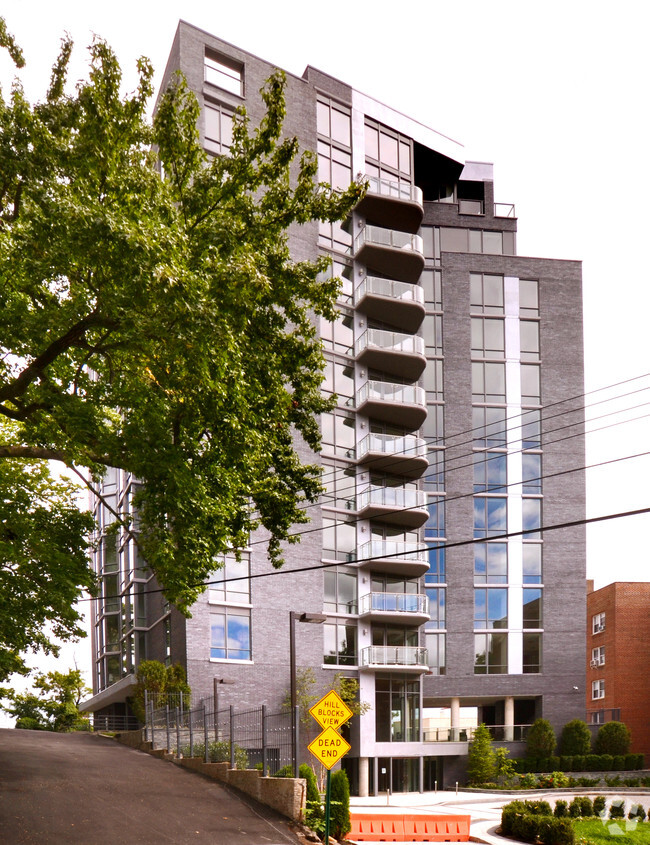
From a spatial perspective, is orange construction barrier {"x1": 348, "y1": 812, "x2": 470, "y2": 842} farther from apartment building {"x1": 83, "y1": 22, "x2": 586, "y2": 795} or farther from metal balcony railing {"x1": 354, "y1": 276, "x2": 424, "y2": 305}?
metal balcony railing {"x1": 354, "y1": 276, "x2": 424, "y2": 305}

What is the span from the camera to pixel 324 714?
653 inches

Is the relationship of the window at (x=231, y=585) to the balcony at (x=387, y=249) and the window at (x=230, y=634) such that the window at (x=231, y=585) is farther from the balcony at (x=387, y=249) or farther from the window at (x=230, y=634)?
the balcony at (x=387, y=249)

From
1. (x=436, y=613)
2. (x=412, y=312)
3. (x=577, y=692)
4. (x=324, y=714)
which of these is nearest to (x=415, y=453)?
(x=412, y=312)

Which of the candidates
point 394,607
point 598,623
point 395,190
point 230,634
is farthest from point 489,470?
point 230,634

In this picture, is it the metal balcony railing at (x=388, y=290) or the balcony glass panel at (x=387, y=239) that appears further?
the balcony glass panel at (x=387, y=239)

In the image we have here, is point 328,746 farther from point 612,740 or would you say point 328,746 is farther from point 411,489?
point 612,740

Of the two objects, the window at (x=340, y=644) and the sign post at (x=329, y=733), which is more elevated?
the sign post at (x=329, y=733)

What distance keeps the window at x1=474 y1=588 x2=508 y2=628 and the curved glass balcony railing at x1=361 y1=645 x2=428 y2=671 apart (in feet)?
25.4

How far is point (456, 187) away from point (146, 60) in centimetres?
4273

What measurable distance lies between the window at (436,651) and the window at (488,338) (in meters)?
15.9

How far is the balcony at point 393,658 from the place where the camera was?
136ft

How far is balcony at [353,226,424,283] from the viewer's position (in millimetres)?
45438

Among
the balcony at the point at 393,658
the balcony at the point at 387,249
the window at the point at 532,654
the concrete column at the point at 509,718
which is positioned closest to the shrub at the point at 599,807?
the balcony at the point at 393,658

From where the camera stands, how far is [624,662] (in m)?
57.9
